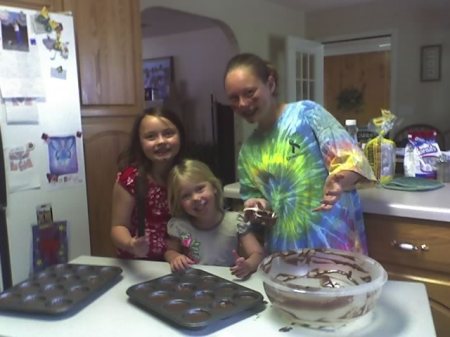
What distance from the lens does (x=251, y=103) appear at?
124cm

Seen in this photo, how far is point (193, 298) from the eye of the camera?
92 cm

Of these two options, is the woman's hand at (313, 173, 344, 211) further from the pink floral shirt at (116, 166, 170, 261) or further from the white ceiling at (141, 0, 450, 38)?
the white ceiling at (141, 0, 450, 38)

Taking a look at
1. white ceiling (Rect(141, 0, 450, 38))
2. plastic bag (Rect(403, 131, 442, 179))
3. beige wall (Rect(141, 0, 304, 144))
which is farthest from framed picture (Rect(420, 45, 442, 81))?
plastic bag (Rect(403, 131, 442, 179))

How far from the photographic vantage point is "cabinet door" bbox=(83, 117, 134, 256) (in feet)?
6.78

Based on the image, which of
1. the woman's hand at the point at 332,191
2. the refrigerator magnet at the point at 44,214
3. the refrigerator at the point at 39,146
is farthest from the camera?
the refrigerator magnet at the point at 44,214

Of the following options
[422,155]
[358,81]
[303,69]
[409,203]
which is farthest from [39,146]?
[358,81]

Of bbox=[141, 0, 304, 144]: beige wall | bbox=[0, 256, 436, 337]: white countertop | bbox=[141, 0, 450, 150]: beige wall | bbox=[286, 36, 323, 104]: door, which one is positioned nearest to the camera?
bbox=[0, 256, 436, 337]: white countertop

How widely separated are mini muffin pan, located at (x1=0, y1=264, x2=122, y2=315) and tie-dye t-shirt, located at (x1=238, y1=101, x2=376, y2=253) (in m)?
0.49

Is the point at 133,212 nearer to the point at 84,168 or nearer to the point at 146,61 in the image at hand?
the point at 84,168

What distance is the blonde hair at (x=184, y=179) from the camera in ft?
4.54

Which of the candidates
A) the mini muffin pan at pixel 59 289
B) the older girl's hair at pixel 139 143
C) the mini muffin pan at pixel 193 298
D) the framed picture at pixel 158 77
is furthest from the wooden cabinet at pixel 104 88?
the framed picture at pixel 158 77

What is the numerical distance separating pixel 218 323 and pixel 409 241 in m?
0.93

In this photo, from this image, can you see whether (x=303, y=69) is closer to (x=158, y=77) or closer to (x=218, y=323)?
Answer: (x=158, y=77)

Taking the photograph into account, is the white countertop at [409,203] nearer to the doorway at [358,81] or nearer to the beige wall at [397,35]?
the beige wall at [397,35]
